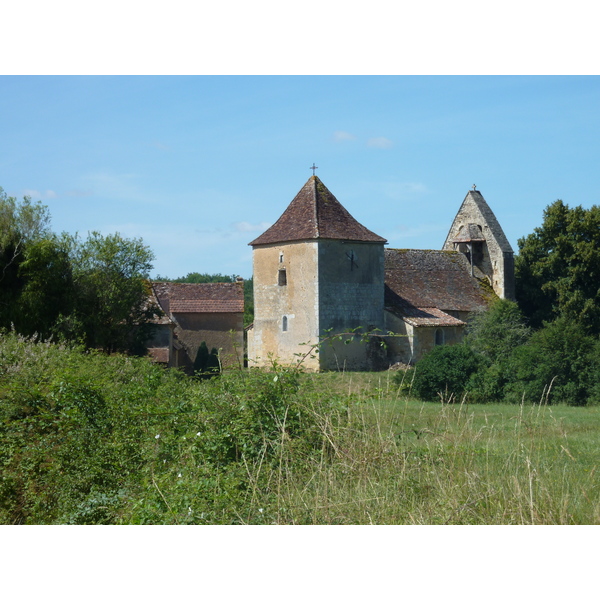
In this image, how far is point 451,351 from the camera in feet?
86.5

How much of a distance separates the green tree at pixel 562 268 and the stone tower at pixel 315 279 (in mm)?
11402

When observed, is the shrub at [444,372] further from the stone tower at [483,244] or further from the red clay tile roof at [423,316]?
the stone tower at [483,244]

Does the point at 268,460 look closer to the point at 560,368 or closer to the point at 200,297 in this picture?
the point at 560,368

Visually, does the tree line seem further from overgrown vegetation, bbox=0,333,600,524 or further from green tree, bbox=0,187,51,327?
overgrown vegetation, bbox=0,333,600,524

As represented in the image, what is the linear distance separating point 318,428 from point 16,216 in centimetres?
2179

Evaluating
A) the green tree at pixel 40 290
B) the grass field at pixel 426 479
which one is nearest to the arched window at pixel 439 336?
the green tree at pixel 40 290

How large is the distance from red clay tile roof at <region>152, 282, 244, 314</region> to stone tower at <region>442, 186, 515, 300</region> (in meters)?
13.4

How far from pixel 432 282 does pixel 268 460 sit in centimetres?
3411

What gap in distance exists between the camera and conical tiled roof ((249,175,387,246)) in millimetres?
35156

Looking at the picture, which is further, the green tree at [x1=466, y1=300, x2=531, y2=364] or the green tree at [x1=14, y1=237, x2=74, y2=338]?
the green tree at [x1=466, y1=300, x2=531, y2=364]

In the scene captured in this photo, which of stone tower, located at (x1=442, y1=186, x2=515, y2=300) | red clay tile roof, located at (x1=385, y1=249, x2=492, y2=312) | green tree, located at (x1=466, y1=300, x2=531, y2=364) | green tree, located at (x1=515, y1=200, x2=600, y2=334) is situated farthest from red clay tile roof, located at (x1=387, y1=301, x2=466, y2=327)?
green tree, located at (x1=515, y1=200, x2=600, y2=334)

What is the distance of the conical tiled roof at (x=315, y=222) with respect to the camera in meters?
35.2

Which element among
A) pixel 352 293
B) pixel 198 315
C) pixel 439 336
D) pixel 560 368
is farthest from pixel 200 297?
pixel 560 368

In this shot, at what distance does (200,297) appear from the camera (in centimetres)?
4691
